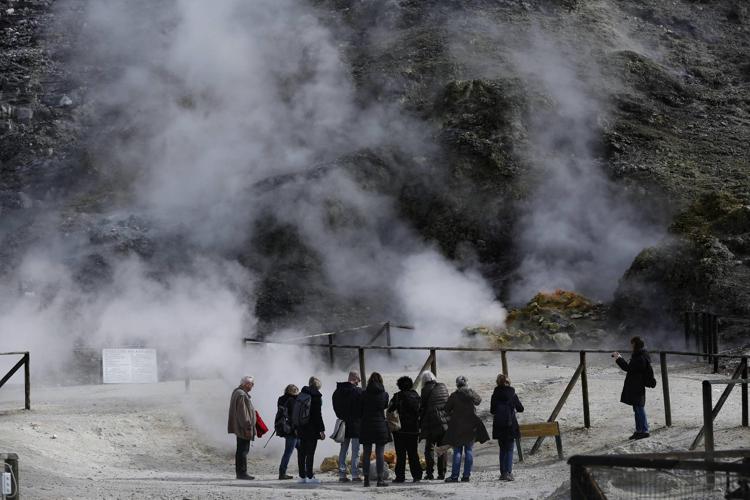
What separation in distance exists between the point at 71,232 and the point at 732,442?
60.0 feet

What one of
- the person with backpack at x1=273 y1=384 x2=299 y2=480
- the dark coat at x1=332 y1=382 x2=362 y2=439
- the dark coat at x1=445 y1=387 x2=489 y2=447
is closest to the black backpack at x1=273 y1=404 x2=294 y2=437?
the person with backpack at x1=273 y1=384 x2=299 y2=480

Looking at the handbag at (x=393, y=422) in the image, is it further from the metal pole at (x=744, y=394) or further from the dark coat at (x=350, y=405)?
the metal pole at (x=744, y=394)

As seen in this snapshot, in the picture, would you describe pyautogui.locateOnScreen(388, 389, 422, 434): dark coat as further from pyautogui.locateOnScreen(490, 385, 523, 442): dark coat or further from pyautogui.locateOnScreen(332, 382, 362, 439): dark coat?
pyautogui.locateOnScreen(490, 385, 523, 442): dark coat

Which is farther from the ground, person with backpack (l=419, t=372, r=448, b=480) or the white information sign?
the white information sign

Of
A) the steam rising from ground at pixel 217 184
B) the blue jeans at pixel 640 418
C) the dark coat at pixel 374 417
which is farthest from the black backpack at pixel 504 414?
the steam rising from ground at pixel 217 184

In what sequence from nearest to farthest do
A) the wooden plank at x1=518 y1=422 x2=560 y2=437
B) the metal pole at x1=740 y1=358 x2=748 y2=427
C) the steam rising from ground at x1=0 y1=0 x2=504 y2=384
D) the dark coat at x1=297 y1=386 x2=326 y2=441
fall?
the dark coat at x1=297 y1=386 x2=326 y2=441
the metal pole at x1=740 y1=358 x2=748 y2=427
the wooden plank at x1=518 y1=422 x2=560 y2=437
the steam rising from ground at x1=0 y1=0 x2=504 y2=384

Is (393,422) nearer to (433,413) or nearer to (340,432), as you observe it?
(433,413)

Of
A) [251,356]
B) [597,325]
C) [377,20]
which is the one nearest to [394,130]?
[377,20]

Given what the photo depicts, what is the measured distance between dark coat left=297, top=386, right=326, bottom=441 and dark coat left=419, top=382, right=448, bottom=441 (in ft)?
3.36

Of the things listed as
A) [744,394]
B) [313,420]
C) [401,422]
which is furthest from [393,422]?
[744,394]

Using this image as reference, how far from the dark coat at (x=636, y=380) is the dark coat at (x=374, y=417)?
2.65 m

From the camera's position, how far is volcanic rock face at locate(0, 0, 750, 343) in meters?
23.3

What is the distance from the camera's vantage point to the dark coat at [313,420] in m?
10.7

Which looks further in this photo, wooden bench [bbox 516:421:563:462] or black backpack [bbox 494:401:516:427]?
wooden bench [bbox 516:421:563:462]
